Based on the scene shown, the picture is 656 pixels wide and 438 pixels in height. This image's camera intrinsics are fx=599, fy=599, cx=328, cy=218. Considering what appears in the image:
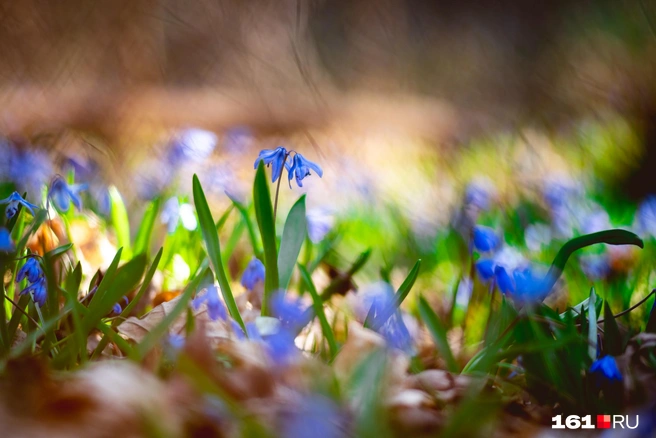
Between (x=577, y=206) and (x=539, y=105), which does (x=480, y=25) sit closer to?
(x=539, y=105)

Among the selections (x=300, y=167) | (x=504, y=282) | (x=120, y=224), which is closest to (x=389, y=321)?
(x=504, y=282)

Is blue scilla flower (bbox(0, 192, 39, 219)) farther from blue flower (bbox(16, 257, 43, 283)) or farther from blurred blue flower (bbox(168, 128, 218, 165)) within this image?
blurred blue flower (bbox(168, 128, 218, 165))

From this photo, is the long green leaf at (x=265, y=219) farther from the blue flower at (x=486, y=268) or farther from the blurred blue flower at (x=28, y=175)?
the blurred blue flower at (x=28, y=175)

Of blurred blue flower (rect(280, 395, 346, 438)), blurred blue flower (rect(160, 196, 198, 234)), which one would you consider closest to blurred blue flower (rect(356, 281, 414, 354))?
blurred blue flower (rect(280, 395, 346, 438))

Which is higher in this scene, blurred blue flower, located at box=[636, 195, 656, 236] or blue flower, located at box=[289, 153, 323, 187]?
blurred blue flower, located at box=[636, 195, 656, 236]

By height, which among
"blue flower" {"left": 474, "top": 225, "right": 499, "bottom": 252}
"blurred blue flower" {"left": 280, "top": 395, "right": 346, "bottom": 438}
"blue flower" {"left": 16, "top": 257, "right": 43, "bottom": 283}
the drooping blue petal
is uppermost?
"blue flower" {"left": 474, "top": 225, "right": 499, "bottom": 252}

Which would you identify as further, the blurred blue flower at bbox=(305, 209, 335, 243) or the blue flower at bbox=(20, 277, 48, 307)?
the blurred blue flower at bbox=(305, 209, 335, 243)

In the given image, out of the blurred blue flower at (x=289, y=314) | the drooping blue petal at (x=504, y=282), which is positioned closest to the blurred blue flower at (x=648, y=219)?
the drooping blue petal at (x=504, y=282)
